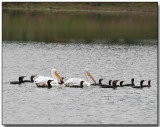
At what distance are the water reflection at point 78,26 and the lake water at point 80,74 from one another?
18cm

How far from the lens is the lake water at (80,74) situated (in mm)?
16141

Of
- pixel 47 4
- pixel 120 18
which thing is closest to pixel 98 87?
pixel 120 18

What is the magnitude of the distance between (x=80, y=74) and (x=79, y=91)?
3.44 meters

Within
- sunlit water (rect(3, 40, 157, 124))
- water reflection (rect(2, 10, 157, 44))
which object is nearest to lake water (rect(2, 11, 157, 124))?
sunlit water (rect(3, 40, 157, 124))

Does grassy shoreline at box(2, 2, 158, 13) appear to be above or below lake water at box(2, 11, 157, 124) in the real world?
above

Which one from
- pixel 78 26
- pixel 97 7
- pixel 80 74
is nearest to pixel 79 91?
pixel 80 74

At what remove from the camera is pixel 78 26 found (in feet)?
154

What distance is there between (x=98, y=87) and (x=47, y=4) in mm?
42936

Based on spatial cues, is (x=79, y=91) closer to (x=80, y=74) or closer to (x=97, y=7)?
(x=80, y=74)

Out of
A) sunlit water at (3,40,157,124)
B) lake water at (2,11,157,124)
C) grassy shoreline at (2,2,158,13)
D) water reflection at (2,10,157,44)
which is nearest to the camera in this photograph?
sunlit water at (3,40,157,124)

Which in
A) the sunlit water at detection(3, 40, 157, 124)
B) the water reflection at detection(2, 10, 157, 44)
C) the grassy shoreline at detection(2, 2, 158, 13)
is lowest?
the sunlit water at detection(3, 40, 157, 124)

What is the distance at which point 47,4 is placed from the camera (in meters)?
63.0

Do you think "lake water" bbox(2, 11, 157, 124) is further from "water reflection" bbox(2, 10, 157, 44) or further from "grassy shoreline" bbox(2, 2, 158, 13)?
"grassy shoreline" bbox(2, 2, 158, 13)

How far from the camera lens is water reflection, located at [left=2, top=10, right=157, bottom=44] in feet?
128
